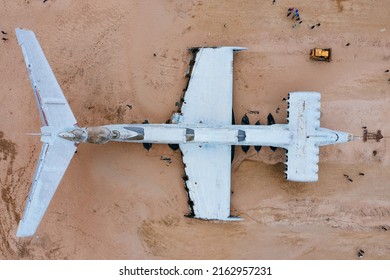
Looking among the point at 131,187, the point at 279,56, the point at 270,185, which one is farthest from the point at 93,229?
the point at 279,56

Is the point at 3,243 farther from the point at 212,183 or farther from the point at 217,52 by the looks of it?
the point at 217,52

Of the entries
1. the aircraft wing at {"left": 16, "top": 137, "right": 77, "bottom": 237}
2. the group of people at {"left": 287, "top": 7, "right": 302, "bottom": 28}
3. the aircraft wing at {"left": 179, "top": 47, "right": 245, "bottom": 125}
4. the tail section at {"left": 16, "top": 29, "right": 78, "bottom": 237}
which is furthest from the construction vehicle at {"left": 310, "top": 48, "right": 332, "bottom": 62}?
the aircraft wing at {"left": 16, "top": 137, "right": 77, "bottom": 237}

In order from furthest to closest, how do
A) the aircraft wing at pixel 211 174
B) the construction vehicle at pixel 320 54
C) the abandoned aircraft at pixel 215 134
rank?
the construction vehicle at pixel 320 54 < the aircraft wing at pixel 211 174 < the abandoned aircraft at pixel 215 134

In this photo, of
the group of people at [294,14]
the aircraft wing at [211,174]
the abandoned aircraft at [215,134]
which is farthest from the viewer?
the group of people at [294,14]

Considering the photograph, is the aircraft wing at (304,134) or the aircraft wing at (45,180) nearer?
the aircraft wing at (45,180)

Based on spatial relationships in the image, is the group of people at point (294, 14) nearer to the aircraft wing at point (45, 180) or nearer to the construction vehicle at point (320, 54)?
the construction vehicle at point (320, 54)

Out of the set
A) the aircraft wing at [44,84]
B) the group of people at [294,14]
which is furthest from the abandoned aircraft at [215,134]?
the group of people at [294,14]

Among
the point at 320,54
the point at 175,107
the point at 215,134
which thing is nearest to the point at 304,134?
the point at 215,134
